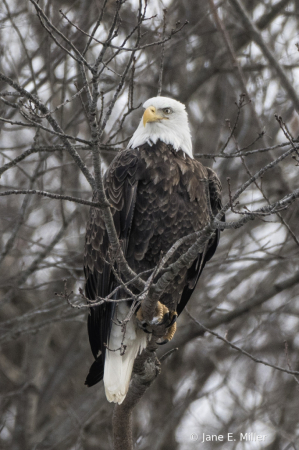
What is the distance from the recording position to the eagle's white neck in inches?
169

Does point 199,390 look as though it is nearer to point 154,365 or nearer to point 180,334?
point 180,334

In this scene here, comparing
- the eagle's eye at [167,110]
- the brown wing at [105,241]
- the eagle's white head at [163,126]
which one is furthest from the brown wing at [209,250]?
the brown wing at [105,241]

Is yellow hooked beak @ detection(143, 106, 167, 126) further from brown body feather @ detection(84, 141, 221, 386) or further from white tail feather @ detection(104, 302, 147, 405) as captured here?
white tail feather @ detection(104, 302, 147, 405)

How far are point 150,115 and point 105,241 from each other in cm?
100

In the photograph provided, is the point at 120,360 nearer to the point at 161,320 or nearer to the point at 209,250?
the point at 161,320

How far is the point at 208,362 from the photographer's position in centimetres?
794

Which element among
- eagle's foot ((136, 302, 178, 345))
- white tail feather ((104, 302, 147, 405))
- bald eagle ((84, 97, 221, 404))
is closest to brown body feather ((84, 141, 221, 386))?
bald eagle ((84, 97, 221, 404))

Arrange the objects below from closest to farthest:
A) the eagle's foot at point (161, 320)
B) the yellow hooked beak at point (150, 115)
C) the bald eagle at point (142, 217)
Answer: the eagle's foot at point (161, 320) → the bald eagle at point (142, 217) → the yellow hooked beak at point (150, 115)

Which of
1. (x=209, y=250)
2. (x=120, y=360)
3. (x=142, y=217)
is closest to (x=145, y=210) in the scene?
(x=142, y=217)

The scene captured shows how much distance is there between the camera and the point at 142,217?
4043 mm

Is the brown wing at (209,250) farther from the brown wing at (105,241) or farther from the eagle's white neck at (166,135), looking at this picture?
the brown wing at (105,241)

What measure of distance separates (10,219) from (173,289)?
2878mm

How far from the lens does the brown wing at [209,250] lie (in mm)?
4352

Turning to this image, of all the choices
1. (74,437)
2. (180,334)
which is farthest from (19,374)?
(180,334)
